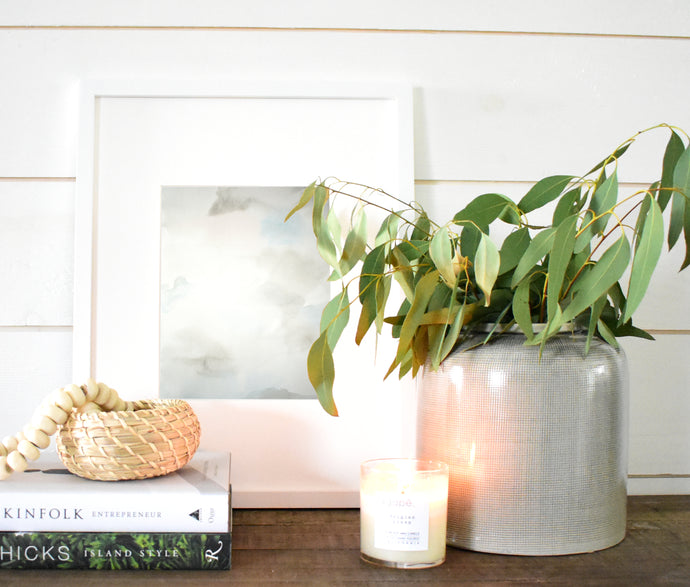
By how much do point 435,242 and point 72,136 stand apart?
494 mm

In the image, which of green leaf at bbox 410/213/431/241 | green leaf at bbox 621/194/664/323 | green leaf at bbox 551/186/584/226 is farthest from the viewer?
green leaf at bbox 410/213/431/241

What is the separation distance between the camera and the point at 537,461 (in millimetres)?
554

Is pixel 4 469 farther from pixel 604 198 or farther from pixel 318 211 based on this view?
pixel 604 198

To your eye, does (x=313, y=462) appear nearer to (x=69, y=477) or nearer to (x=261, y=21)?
(x=69, y=477)

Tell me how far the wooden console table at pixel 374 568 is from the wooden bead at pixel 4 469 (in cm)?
8

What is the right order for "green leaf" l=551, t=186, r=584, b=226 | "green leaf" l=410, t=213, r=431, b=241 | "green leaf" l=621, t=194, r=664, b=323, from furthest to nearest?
"green leaf" l=410, t=213, r=431, b=241 < "green leaf" l=551, t=186, r=584, b=226 < "green leaf" l=621, t=194, r=664, b=323

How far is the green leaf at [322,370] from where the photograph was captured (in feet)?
1.86

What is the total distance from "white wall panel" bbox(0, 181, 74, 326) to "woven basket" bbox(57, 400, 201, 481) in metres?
0.24

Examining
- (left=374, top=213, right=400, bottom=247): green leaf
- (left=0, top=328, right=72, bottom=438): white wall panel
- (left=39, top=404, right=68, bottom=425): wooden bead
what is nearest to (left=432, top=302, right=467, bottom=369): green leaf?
(left=374, top=213, right=400, bottom=247): green leaf

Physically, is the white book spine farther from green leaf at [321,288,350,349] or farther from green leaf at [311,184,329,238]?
green leaf at [311,184,329,238]

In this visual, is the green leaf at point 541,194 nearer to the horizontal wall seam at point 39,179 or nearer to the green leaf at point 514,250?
the green leaf at point 514,250

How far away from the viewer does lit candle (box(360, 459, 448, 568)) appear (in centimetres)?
53

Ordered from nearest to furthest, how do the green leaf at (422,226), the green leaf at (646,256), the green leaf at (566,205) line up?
the green leaf at (646,256) → the green leaf at (566,205) → the green leaf at (422,226)

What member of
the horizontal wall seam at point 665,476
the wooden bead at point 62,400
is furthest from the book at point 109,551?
the horizontal wall seam at point 665,476
